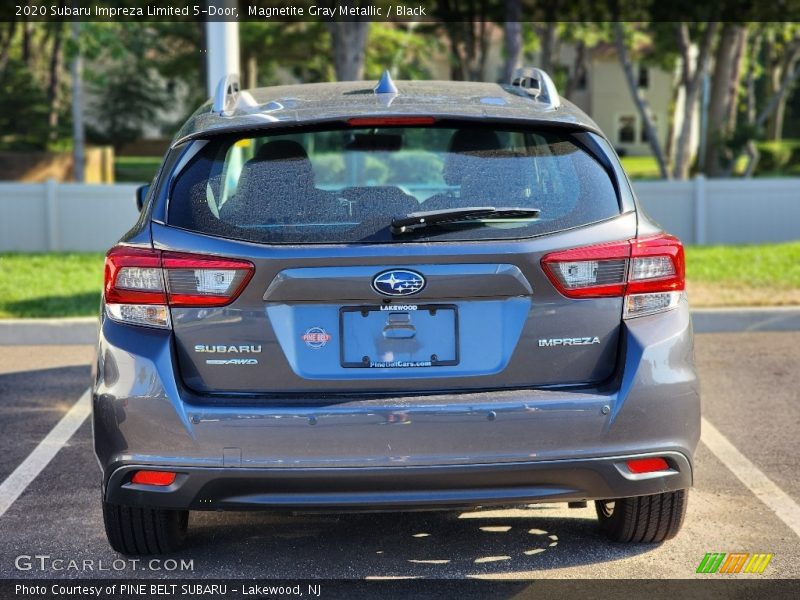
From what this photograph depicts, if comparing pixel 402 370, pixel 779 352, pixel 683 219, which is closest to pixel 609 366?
pixel 402 370

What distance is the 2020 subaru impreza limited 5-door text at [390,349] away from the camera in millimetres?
3758

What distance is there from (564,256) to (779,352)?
5330 mm

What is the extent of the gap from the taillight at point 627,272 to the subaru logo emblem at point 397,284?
42 centimetres

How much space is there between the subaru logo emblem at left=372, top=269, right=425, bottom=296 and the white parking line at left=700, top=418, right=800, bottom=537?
79.3 inches

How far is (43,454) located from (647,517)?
3.17 meters

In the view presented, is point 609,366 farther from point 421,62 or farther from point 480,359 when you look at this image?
point 421,62

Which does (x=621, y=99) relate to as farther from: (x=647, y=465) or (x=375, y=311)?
(x=375, y=311)

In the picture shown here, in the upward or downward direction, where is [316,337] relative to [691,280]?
upward

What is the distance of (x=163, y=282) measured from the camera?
152 inches

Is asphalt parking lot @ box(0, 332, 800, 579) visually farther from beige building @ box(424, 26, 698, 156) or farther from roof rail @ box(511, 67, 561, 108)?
beige building @ box(424, 26, 698, 156)

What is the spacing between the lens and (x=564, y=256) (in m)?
3.84

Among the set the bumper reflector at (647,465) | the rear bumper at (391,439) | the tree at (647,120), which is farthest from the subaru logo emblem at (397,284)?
the tree at (647,120)

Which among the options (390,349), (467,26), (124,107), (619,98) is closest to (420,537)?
(390,349)

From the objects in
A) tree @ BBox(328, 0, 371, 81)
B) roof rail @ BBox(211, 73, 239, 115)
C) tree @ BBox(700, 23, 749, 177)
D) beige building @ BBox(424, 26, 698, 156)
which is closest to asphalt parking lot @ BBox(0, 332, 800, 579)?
roof rail @ BBox(211, 73, 239, 115)
